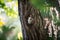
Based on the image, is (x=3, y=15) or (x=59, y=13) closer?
(x=3, y=15)

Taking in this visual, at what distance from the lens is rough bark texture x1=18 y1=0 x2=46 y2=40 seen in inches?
55.3

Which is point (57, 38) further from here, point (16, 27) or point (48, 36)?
point (16, 27)

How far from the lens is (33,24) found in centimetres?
141

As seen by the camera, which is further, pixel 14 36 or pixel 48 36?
pixel 48 36

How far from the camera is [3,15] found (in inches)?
52.9

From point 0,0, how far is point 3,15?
0.12m

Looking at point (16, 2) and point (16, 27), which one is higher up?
point (16, 2)

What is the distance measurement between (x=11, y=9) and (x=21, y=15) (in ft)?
0.30

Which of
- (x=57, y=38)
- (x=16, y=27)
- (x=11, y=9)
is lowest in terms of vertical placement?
(x=57, y=38)

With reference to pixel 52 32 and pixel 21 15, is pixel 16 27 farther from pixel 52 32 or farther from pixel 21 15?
pixel 52 32

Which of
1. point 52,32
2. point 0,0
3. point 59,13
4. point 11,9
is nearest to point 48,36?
point 52,32

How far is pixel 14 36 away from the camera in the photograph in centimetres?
132

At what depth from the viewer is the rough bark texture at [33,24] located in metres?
1.40

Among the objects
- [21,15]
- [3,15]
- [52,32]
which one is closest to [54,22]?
[52,32]
